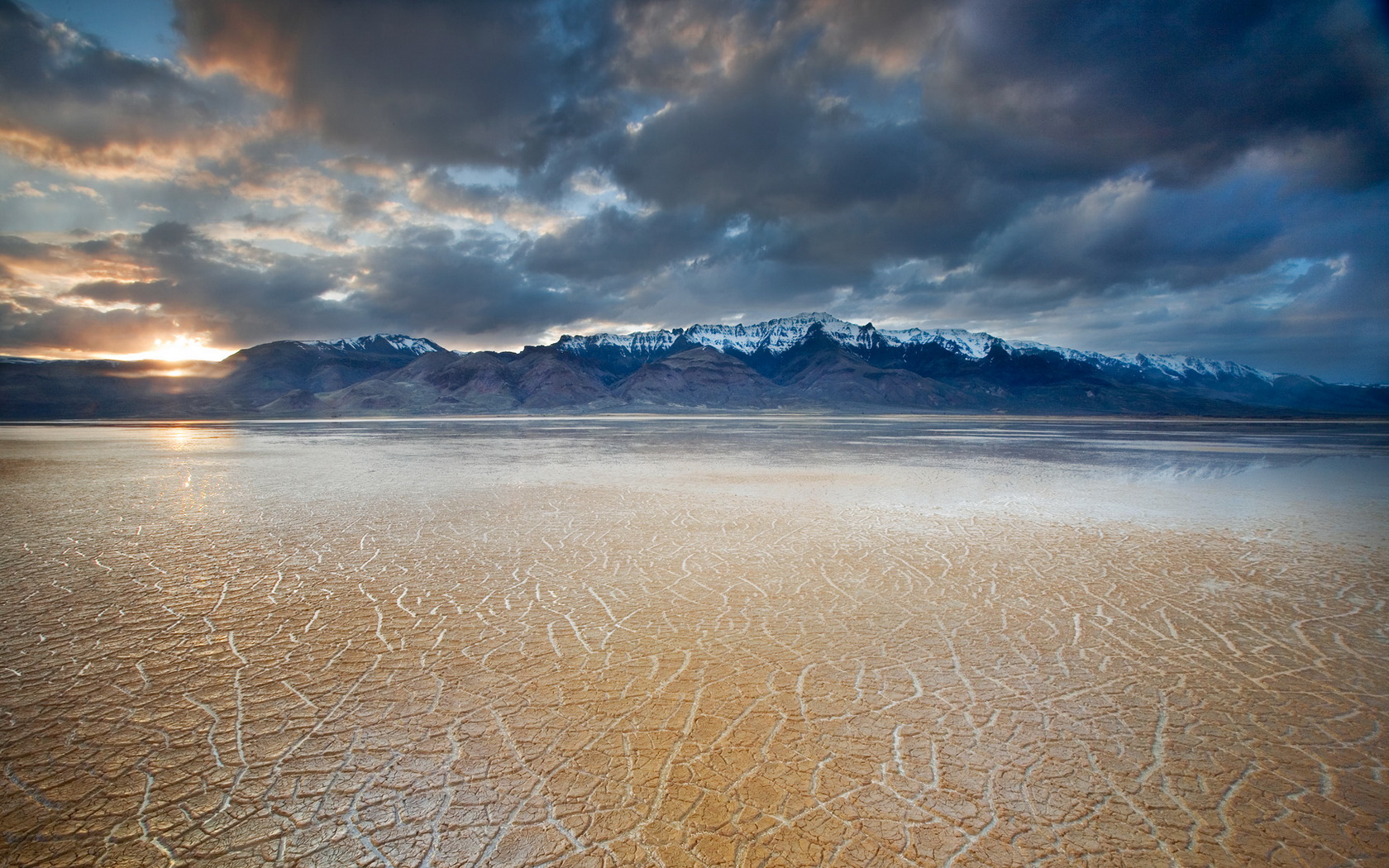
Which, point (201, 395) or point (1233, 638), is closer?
point (1233, 638)

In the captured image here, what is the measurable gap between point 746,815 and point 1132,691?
11.5ft

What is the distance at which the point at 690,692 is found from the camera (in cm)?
482

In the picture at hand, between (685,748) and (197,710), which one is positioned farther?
(197,710)

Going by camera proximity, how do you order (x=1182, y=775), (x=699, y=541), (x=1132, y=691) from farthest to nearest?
(x=699, y=541)
(x=1132, y=691)
(x=1182, y=775)

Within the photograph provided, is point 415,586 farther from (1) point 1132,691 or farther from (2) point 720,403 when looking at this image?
(2) point 720,403

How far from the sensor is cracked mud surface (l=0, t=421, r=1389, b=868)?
3312 millimetres

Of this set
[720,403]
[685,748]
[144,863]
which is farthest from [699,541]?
[720,403]

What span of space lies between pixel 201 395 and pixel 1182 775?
610 feet

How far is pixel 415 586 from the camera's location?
7.34m

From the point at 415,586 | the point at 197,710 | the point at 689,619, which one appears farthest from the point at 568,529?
the point at 197,710

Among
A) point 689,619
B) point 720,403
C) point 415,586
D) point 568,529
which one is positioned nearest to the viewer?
point 689,619

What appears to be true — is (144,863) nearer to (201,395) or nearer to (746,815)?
(746,815)

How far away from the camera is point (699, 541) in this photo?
970cm

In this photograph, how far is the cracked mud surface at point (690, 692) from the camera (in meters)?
3.31
